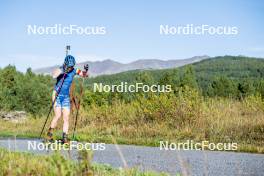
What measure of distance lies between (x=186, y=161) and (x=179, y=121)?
6.19 metres

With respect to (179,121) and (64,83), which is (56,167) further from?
(179,121)

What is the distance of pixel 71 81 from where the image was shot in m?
10.3

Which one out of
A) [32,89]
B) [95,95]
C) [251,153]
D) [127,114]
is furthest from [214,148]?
[95,95]

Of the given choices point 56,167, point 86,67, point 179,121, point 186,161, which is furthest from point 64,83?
point 56,167

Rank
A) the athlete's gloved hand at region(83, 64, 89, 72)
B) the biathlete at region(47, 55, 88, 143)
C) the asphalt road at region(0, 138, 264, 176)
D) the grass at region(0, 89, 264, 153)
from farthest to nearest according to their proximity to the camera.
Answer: the grass at region(0, 89, 264, 153) → the athlete's gloved hand at region(83, 64, 89, 72) → the biathlete at region(47, 55, 88, 143) → the asphalt road at region(0, 138, 264, 176)

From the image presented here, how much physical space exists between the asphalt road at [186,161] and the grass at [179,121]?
100 centimetres

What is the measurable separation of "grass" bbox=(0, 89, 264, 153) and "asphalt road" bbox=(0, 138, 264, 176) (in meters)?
1.00

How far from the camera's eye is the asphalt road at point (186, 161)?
7.72m

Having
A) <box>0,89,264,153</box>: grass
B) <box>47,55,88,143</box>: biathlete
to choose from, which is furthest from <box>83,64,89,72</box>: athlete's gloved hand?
<box>0,89,264,153</box>: grass

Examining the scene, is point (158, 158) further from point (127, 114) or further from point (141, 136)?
point (127, 114)

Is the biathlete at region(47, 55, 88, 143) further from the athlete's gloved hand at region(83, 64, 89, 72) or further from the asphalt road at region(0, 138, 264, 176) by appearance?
the asphalt road at region(0, 138, 264, 176)

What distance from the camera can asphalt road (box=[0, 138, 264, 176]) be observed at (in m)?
7.72

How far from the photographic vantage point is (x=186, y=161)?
315 inches

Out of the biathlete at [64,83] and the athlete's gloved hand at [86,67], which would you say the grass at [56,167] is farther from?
the athlete's gloved hand at [86,67]
